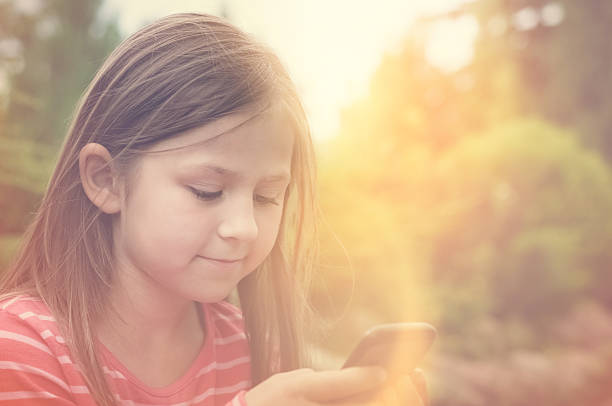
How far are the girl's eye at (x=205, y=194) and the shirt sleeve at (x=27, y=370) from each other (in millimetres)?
278

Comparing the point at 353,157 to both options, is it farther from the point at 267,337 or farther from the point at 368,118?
the point at 267,337

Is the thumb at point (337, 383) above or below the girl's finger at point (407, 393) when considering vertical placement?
above

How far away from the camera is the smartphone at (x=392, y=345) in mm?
733

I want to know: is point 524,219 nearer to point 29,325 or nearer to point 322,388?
point 322,388

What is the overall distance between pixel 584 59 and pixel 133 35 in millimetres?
3999

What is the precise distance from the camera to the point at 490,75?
4.12m

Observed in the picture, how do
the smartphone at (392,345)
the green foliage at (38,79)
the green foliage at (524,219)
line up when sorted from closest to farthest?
the smartphone at (392,345) < the green foliage at (38,79) < the green foliage at (524,219)

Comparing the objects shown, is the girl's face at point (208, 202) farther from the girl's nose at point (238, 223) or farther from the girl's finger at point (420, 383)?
the girl's finger at point (420, 383)

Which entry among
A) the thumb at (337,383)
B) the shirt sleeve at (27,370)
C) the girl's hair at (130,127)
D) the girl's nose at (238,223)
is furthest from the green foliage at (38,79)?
the thumb at (337,383)

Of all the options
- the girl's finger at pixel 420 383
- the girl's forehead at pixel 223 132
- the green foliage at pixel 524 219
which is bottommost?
the green foliage at pixel 524 219

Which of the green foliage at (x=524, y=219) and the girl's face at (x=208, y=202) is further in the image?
the green foliage at (x=524, y=219)

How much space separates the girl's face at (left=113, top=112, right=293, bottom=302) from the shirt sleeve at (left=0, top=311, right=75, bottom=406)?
0.17 metres

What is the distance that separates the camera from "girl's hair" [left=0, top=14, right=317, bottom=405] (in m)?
0.81

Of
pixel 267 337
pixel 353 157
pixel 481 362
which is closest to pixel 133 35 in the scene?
pixel 267 337
